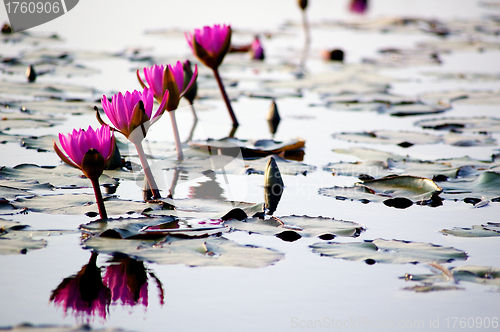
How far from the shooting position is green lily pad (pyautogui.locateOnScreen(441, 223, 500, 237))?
5.96 ft

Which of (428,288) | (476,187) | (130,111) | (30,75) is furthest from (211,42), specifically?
(30,75)

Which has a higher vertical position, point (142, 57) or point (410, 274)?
point (142, 57)

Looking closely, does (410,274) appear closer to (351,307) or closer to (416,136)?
(351,307)

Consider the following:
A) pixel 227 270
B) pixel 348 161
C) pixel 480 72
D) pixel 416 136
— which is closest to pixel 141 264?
pixel 227 270

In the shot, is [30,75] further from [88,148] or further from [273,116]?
[88,148]

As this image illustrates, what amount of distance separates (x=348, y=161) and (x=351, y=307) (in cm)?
146

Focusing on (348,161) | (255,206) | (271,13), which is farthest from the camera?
(271,13)

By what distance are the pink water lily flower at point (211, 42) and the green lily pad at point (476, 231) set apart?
56.5 inches

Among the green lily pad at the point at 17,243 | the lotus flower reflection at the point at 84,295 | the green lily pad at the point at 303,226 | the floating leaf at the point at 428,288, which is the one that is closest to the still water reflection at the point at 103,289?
the lotus flower reflection at the point at 84,295

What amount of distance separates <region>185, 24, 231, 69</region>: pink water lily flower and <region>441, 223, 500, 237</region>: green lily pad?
4.71 feet

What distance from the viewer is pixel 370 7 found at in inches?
515

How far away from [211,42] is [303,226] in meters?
1.29

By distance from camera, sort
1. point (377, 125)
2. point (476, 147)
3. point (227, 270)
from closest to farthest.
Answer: point (227, 270) → point (476, 147) → point (377, 125)

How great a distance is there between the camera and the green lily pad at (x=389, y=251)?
5.20 feet
